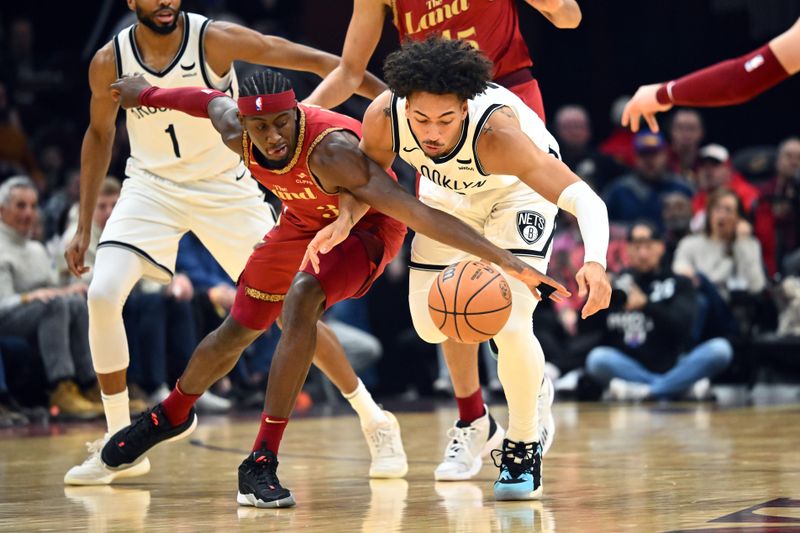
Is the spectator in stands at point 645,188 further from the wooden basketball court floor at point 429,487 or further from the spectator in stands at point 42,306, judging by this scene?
the spectator in stands at point 42,306

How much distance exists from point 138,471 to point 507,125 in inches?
87.4

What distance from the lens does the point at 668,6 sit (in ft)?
44.1

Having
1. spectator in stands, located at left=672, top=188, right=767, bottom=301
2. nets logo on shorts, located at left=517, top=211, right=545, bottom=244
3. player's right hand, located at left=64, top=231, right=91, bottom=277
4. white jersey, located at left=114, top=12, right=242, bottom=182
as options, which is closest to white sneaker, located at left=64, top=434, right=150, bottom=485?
player's right hand, located at left=64, top=231, right=91, bottom=277

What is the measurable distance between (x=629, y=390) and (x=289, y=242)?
5565mm

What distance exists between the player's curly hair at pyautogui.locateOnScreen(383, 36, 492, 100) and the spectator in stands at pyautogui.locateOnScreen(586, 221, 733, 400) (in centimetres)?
577

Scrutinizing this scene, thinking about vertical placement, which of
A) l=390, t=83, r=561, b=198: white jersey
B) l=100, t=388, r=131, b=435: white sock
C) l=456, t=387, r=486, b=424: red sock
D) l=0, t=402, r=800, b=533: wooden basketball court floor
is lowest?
l=0, t=402, r=800, b=533: wooden basketball court floor

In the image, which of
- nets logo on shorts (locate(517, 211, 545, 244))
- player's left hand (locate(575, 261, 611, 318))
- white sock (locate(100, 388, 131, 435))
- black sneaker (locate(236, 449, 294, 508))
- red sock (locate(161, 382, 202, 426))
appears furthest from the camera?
white sock (locate(100, 388, 131, 435))

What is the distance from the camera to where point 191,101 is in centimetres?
529

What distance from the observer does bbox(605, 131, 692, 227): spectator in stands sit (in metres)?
11.4

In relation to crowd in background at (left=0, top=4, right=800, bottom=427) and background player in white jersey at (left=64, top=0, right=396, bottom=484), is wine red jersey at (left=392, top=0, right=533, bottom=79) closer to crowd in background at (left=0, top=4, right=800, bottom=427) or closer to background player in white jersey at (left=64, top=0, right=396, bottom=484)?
background player in white jersey at (left=64, top=0, right=396, bottom=484)

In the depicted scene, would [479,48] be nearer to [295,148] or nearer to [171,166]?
[295,148]

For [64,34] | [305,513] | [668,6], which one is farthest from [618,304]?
[64,34]

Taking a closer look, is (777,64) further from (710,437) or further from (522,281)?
(710,437)

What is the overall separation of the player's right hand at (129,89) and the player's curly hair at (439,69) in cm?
A: 129
